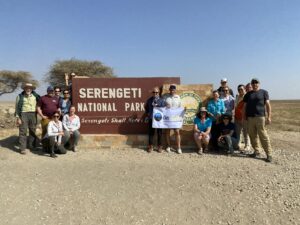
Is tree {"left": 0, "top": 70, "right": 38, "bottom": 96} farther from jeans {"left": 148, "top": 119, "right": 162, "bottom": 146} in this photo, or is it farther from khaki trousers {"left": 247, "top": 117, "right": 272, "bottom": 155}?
khaki trousers {"left": 247, "top": 117, "right": 272, "bottom": 155}

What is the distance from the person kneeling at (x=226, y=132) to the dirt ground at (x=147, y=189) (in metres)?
0.43

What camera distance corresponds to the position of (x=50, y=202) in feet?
18.7

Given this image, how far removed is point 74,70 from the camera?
2775cm

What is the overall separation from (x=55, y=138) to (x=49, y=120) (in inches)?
24.1

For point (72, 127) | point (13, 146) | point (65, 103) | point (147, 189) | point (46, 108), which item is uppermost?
point (65, 103)

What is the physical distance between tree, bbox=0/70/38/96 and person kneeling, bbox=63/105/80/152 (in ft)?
109

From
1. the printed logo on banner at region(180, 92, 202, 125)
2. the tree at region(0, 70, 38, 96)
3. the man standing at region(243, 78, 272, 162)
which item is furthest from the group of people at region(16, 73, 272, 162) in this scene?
the tree at region(0, 70, 38, 96)

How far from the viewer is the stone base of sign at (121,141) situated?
30.9 ft

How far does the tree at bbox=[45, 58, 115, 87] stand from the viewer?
26422 millimetres

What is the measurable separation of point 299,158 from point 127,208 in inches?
209

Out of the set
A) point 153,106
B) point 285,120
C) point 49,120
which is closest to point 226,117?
point 153,106

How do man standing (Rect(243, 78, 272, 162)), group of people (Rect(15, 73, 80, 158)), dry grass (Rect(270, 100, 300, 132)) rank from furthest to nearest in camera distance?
dry grass (Rect(270, 100, 300, 132)), group of people (Rect(15, 73, 80, 158)), man standing (Rect(243, 78, 272, 162))

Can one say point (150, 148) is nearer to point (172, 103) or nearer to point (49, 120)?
point (172, 103)

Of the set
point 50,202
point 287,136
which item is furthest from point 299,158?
point 50,202
